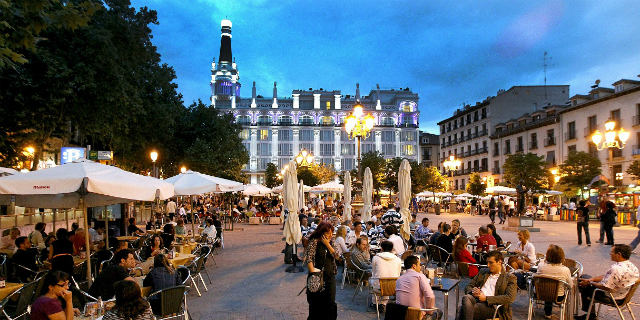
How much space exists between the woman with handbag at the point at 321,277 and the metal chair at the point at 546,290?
281 centimetres

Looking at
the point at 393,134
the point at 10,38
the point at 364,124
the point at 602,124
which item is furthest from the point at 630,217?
the point at 393,134

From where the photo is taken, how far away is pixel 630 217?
87.6 ft

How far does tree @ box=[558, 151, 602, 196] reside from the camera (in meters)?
33.2

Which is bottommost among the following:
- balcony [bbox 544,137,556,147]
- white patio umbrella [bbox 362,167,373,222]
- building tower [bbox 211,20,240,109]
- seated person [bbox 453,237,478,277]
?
seated person [bbox 453,237,478,277]

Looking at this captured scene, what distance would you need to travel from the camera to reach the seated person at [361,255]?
8079 mm

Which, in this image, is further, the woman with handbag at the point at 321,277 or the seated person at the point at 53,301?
the woman with handbag at the point at 321,277

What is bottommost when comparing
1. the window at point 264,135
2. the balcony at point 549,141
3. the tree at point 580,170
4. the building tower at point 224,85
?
the tree at point 580,170

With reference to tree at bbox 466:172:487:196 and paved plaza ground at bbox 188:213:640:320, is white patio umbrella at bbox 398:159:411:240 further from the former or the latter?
tree at bbox 466:172:487:196

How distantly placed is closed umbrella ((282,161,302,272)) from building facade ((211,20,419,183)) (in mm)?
69801

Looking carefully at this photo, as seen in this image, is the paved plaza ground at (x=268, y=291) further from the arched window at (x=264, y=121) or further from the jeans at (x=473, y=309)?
the arched window at (x=264, y=121)

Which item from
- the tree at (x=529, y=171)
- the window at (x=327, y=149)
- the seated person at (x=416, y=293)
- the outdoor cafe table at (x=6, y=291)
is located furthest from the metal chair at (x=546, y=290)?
the window at (x=327, y=149)

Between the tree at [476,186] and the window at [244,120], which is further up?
the window at [244,120]

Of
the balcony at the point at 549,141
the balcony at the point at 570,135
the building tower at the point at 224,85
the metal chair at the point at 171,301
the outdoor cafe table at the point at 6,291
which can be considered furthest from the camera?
the building tower at the point at 224,85

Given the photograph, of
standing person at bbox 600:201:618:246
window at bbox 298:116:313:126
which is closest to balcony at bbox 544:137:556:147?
standing person at bbox 600:201:618:246
